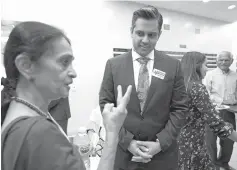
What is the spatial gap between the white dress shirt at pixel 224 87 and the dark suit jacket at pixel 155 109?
249 cm

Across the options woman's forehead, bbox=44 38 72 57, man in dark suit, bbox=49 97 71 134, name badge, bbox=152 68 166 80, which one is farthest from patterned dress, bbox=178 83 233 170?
woman's forehead, bbox=44 38 72 57

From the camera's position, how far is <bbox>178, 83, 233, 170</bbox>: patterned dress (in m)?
1.67

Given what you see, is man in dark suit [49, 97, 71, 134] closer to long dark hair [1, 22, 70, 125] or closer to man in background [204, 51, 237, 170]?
long dark hair [1, 22, 70, 125]

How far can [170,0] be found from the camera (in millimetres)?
4102

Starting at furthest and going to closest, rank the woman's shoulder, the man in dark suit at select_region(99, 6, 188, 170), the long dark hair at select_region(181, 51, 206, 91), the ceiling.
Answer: the ceiling, the long dark hair at select_region(181, 51, 206, 91), the man in dark suit at select_region(99, 6, 188, 170), the woman's shoulder

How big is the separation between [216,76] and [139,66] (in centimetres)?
273

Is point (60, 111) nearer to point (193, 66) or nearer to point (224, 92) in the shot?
point (193, 66)

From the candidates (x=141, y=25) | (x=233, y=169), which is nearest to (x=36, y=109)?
(x=141, y=25)

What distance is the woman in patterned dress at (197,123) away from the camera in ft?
5.47

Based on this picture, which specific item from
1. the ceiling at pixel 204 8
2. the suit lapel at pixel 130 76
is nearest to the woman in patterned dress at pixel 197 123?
the suit lapel at pixel 130 76

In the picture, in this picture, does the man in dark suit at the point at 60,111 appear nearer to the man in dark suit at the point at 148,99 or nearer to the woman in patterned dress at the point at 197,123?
the man in dark suit at the point at 148,99

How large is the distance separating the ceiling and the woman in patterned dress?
2.69m

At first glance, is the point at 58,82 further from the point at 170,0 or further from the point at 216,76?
the point at 170,0

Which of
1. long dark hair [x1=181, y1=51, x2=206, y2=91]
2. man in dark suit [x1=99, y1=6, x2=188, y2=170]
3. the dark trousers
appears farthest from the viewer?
the dark trousers
